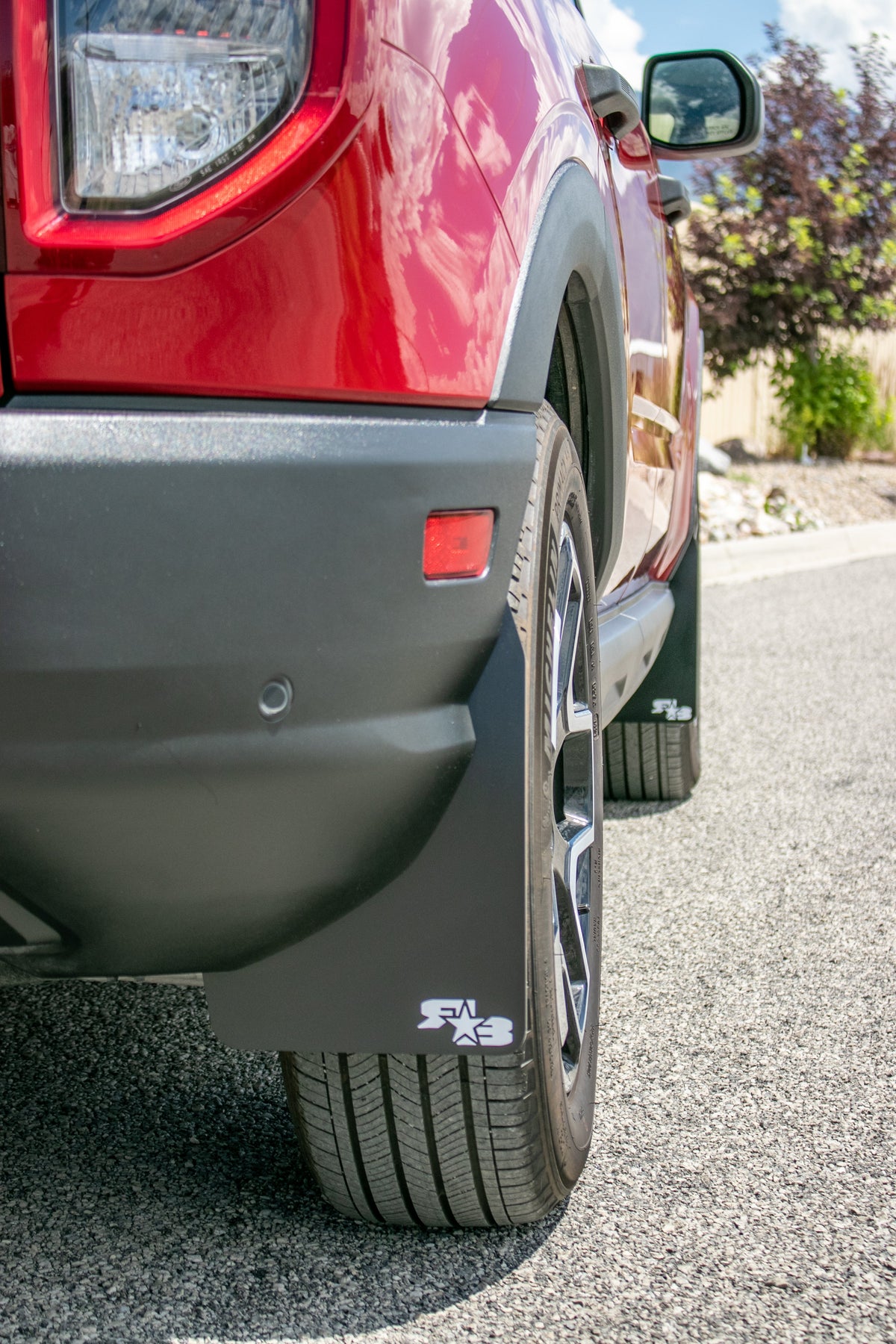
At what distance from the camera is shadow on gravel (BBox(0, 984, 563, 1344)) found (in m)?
1.53

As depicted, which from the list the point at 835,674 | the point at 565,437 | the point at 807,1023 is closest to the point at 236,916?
the point at 565,437

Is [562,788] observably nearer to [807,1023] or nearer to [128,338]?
[807,1023]

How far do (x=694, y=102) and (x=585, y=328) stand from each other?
1.41m

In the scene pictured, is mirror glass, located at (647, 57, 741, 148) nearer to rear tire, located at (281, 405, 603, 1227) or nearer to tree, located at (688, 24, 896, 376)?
rear tire, located at (281, 405, 603, 1227)

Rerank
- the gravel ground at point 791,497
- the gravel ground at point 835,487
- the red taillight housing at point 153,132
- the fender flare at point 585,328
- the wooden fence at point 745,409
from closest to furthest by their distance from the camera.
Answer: the red taillight housing at point 153,132 → the fender flare at point 585,328 → the gravel ground at point 791,497 → the gravel ground at point 835,487 → the wooden fence at point 745,409

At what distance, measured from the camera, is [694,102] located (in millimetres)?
3045

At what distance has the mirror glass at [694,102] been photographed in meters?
3.02

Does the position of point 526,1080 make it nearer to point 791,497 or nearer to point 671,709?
point 671,709

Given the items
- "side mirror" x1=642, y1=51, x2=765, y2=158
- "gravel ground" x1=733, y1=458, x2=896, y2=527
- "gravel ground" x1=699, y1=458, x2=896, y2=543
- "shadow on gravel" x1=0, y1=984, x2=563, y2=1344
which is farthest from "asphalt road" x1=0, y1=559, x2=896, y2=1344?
"gravel ground" x1=733, y1=458, x2=896, y2=527

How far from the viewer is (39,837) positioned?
1.22 metres

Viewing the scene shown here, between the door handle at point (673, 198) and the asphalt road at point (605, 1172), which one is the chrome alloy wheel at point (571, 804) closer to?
the asphalt road at point (605, 1172)

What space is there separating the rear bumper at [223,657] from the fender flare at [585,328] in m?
0.09

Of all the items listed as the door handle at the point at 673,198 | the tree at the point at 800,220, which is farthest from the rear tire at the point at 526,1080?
the tree at the point at 800,220

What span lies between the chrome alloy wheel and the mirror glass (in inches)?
68.7
